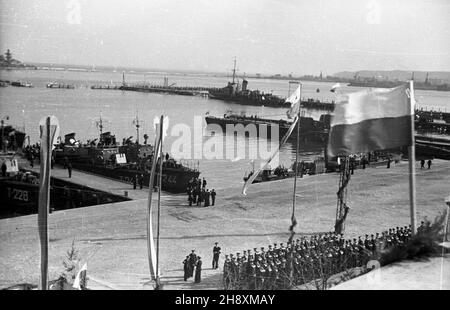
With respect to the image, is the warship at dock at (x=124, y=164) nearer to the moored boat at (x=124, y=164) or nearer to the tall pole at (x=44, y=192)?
the moored boat at (x=124, y=164)

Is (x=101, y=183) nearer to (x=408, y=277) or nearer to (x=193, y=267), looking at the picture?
(x=193, y=267)

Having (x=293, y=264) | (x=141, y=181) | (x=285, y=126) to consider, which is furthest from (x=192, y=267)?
(x=285, y=126)

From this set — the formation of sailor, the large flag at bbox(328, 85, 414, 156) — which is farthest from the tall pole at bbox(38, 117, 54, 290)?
the large flag at bbox(328, 85, 414, 156)

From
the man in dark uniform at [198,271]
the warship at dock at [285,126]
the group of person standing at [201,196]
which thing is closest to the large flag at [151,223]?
the man in dark uniform at [198,271]

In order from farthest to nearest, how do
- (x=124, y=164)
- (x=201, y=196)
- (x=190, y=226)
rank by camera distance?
(x=124, y=164)
(x=201, y=196)
(x=190, y=226)

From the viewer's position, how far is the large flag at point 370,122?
20.3 ft

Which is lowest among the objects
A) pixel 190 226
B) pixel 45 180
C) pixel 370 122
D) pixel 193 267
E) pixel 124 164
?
pixel 190 226

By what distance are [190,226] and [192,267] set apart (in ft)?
11.9

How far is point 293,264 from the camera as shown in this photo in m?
7.82

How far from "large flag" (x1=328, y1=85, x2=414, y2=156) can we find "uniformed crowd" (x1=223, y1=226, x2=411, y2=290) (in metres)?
1.74

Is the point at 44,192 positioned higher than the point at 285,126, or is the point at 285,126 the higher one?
the point at 44,192

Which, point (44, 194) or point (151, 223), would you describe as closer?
point (44, 194)

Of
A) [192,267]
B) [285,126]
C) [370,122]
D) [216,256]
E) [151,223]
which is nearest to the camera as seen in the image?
[370,122]

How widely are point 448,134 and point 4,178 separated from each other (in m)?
37.7
